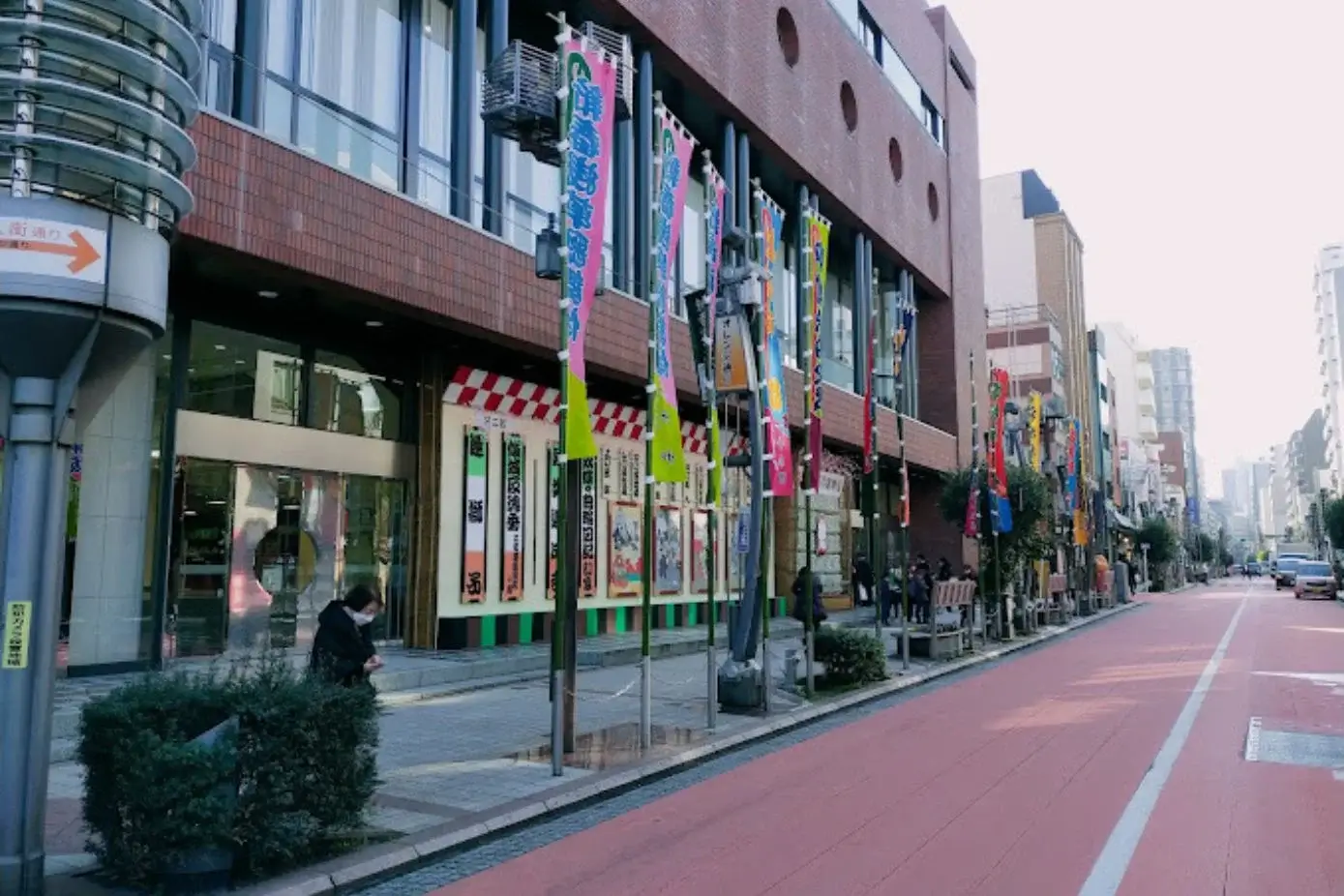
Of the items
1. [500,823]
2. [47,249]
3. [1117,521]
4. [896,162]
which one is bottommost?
[500,823]

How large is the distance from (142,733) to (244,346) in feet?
32.2

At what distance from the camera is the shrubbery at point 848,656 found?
14562 millimetres

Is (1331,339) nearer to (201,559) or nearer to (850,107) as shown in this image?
(850,107)

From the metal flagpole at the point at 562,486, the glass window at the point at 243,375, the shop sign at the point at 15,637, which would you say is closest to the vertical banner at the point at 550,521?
the glass window at the point at 243,375

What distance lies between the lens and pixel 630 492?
2125 cm

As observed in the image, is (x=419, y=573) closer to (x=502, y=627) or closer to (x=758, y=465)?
(x=502, y=627)

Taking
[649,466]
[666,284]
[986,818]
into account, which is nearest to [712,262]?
[666,284]

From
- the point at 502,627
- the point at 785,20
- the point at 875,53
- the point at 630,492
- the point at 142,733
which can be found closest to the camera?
the point at 142,733

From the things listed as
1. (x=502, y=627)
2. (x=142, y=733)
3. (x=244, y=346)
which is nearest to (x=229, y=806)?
(x=142, y=733)

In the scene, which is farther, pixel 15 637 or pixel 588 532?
pixel 588 532

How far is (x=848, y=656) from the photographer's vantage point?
14.5 m

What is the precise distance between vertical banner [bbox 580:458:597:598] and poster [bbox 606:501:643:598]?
1.70 ft

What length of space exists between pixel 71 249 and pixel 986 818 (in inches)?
265

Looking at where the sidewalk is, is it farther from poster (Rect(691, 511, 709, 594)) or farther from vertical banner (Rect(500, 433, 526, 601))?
poster (Rect(691, 511, 709, 594))
